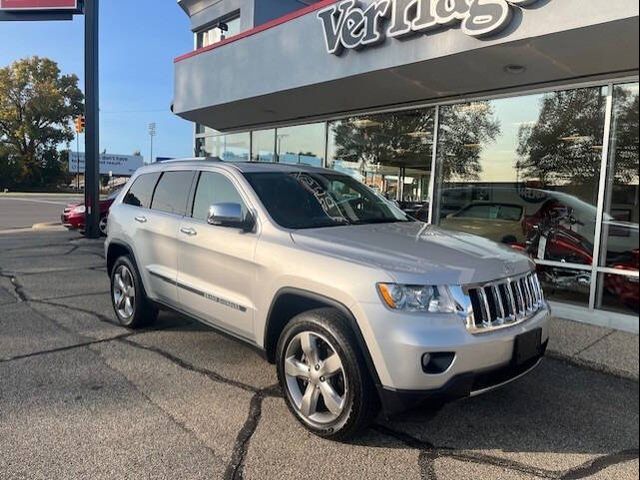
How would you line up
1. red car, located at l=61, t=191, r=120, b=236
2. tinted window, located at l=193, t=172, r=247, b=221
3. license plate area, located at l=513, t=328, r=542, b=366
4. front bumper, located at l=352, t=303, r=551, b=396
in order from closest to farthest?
front bumper, located at l=352, t=303, r=551, b=396, license plate area, located at l=513, t=328, r=542, b=366, tinted window, located at l=193, t=172, r=247, b=221, red car, located at l=61, t=191, r=120, b=236

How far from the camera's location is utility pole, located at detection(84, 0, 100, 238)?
46.8 ft

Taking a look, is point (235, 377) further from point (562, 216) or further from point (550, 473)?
point (562, 216)

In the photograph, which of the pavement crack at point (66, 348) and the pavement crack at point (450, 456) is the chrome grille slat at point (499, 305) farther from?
the pavement crack at point (66, 348)

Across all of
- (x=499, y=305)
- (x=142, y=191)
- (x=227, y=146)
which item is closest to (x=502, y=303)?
(x=499, y=305)

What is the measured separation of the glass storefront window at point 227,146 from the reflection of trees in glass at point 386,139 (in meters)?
3.22

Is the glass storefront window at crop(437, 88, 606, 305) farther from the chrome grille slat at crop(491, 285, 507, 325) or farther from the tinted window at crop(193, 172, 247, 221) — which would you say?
the tinted window at crop(193, 172, 247, 221)

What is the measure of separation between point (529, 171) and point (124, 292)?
20.0 feet

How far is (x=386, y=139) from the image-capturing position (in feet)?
33.0

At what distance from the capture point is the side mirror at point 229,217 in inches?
155

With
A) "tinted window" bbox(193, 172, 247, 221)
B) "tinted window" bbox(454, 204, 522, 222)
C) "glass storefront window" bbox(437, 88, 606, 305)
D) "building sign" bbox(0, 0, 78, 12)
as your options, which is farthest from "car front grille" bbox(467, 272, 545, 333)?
"building sign" bbox(0, 0, 78, 12)

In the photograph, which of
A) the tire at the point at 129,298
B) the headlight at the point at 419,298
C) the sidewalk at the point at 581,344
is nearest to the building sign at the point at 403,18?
the sidewalk at the point at 581,344

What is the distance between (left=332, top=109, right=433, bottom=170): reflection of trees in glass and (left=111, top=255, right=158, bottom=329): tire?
559 centimetres

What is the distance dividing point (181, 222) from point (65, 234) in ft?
40.7

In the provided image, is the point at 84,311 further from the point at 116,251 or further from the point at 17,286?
the point at 17,286
